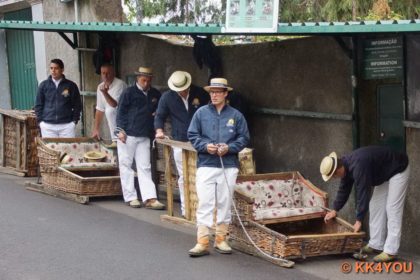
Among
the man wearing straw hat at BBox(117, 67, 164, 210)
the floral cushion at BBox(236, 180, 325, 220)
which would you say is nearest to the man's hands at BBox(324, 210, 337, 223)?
the floral cushion at BBox(236, 180, 325, 220)

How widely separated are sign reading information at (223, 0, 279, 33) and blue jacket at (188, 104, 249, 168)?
0.98 meters

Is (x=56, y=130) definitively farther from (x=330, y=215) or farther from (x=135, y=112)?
(x=330, y=215)

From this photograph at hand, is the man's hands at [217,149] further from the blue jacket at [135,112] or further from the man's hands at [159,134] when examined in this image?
the blue jacket at [135,112]

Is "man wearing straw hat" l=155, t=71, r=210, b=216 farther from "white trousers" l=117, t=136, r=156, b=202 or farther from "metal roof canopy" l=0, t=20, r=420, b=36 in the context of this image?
"white trousers" l=117, t=136, r=156, b=202

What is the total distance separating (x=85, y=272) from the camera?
24.4ft

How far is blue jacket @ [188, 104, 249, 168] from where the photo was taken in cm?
809

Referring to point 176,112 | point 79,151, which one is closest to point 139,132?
point 176,112

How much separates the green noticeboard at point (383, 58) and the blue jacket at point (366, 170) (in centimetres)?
103

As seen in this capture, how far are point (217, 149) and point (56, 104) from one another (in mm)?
4813

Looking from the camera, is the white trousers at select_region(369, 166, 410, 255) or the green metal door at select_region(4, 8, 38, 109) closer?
the white trousers at select_region(369, 166, 410, 255)

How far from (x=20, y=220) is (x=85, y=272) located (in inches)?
100.0

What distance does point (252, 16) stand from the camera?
8586 mm

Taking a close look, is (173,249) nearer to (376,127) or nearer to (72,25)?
(376,127)

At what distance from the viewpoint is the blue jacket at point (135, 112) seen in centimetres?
1056
